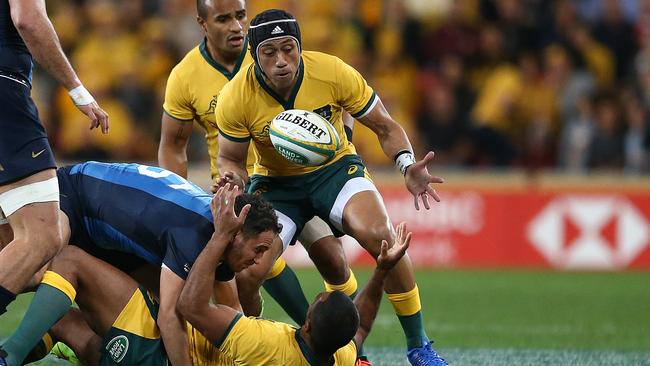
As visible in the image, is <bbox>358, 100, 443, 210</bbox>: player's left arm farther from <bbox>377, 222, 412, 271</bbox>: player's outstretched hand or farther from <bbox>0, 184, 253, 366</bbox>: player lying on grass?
<bbox>0, 184, 253, 366</bbox>: player lying on grass

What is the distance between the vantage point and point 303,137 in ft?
20.0

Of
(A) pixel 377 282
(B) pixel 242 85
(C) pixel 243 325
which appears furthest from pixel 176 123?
(C) pixel 243 325

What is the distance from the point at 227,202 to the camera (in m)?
5.27

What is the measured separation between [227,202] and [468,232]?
8239 millimetres

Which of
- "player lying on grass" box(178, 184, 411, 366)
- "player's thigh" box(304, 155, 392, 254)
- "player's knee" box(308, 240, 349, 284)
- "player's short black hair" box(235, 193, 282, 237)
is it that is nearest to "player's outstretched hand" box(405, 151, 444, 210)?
"player's thigh" box(304, 155, 392, 254)

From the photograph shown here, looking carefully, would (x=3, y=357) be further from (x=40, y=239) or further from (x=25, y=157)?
(x=25, y=157)

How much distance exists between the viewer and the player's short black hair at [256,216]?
211 inches

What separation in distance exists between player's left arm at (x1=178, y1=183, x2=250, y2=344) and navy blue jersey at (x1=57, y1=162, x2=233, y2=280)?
13 centimetres

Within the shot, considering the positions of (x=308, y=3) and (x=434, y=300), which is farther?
(x=308, y=3)

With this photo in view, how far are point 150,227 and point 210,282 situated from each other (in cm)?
47

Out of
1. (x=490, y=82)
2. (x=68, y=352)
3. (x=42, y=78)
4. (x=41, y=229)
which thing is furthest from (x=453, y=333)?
(x=42, y=78)

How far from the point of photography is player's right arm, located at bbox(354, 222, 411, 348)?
5.57 meters

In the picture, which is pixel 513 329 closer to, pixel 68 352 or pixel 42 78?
pixel 68 352

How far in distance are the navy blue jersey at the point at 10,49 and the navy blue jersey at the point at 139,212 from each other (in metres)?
0.67
